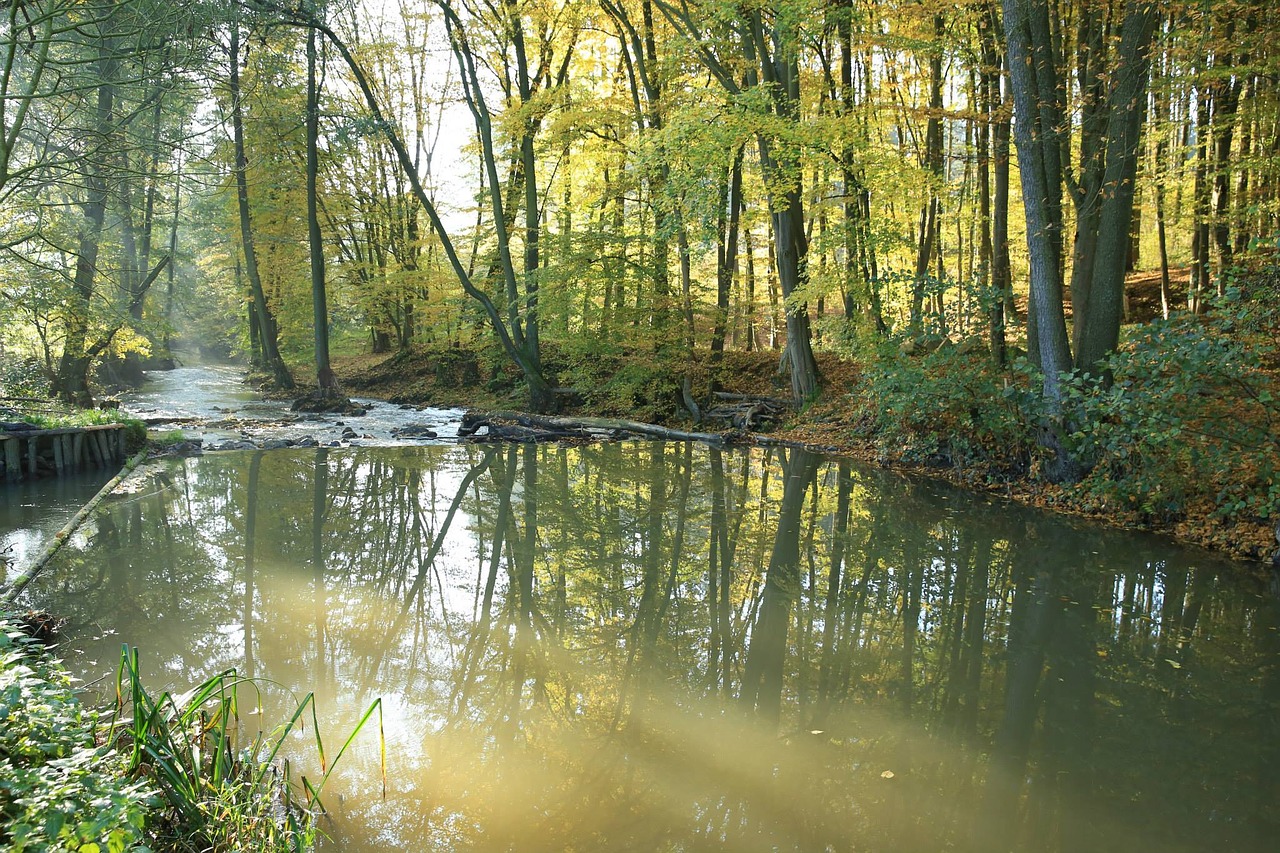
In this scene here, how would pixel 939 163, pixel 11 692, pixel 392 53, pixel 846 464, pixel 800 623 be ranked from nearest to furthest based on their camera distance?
1. pixel 11 692
2. pixel 800 623
3. pixel 846 464
4. pixel 939 163
5. pixel 392 53

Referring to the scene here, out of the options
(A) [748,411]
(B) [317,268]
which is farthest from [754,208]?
(B) [317,268]

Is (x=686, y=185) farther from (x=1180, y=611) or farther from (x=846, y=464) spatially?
(x=1180, y=611)

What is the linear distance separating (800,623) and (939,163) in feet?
41.9

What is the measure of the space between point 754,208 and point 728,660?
13.1 meters

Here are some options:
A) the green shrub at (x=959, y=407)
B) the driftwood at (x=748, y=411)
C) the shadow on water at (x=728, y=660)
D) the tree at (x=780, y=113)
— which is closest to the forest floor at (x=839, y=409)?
the green shrub at (x=959, y=407)

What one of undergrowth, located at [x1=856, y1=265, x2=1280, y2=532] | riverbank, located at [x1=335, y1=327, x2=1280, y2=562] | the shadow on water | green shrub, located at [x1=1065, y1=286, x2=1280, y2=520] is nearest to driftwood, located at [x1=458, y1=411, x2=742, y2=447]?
riverbank, located at [x1=335, y1=327, x2=1280, y2=562]

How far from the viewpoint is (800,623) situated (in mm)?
5469

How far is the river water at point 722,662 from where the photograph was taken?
3262 mm

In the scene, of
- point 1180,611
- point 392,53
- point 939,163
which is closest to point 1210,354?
point 1180,611

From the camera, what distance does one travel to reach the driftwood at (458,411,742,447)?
15.2 meters

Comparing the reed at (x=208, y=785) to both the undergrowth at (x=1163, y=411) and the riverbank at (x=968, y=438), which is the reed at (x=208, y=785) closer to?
the undergrowth at (x=1163, y=411)

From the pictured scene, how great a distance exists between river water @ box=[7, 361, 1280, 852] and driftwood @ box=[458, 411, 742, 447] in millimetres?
6051

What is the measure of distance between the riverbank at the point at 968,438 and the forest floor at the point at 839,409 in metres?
0.02

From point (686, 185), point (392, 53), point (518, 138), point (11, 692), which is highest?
Answer: point (392, 53)
